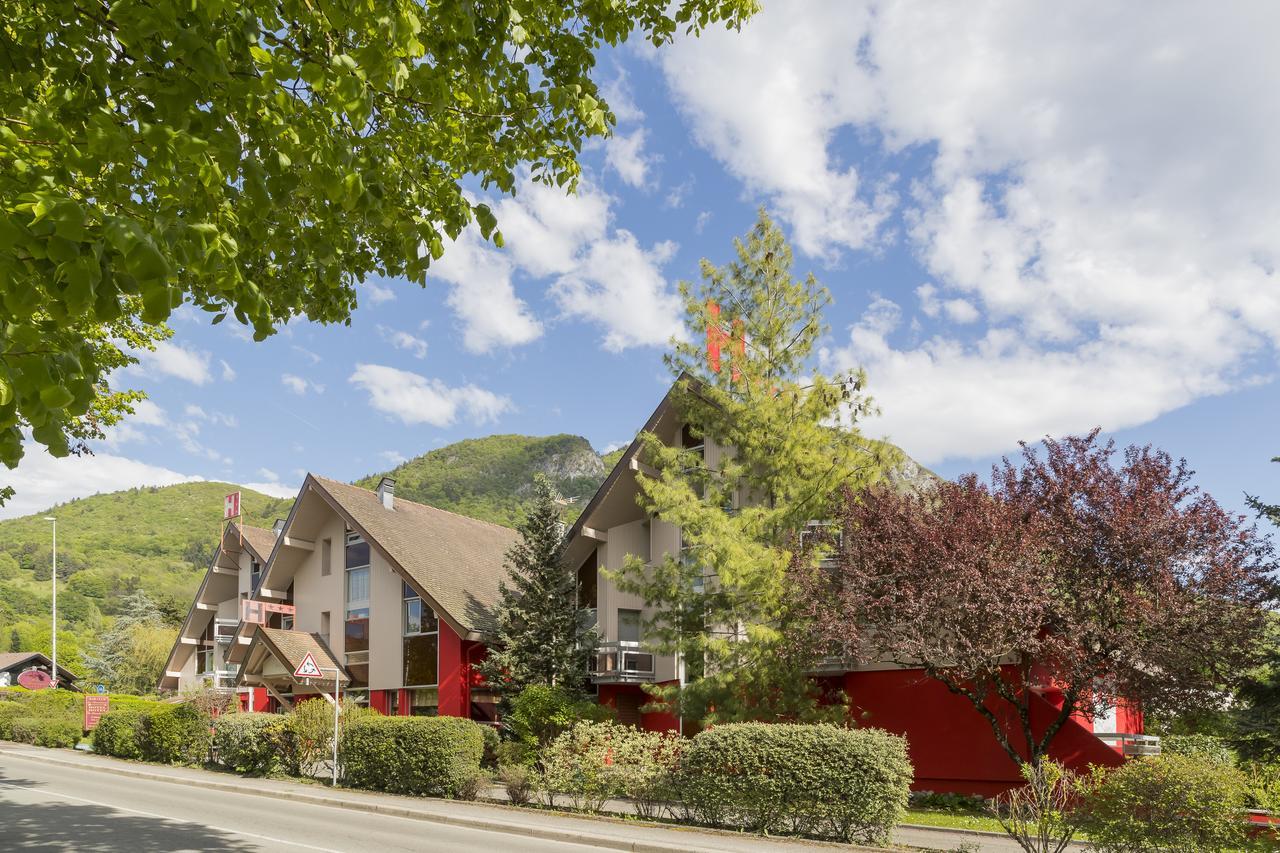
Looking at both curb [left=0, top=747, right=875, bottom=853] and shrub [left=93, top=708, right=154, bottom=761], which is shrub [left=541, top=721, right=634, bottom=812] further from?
shrub [left=93, top=708, right=154, bottom=761]

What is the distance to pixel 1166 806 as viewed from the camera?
10.7m

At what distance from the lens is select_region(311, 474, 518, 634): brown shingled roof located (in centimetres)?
2980

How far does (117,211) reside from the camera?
583cm

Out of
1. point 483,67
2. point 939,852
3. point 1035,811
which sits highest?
point 483,67

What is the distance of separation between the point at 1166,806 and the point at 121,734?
29326 millimetres

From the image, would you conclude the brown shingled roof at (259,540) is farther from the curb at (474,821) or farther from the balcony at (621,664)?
the balcony at (621,664)

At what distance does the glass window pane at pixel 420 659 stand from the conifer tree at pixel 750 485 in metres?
10.7

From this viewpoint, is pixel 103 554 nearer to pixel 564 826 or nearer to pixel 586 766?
pixel 586 766

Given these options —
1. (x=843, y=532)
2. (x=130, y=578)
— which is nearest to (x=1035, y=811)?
(x=843, y=532)

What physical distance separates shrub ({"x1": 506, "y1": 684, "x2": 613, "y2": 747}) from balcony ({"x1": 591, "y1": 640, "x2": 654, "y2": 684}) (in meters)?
2.46

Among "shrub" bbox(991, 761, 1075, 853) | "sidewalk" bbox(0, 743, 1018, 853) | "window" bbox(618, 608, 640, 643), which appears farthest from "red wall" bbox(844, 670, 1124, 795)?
"shrub" bbox(991, 761, 1075, 853)

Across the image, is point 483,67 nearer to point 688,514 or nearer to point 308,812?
point 688,514

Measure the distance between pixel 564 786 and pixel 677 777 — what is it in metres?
2.70

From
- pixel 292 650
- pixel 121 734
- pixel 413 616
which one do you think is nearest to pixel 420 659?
pixel 413 616
